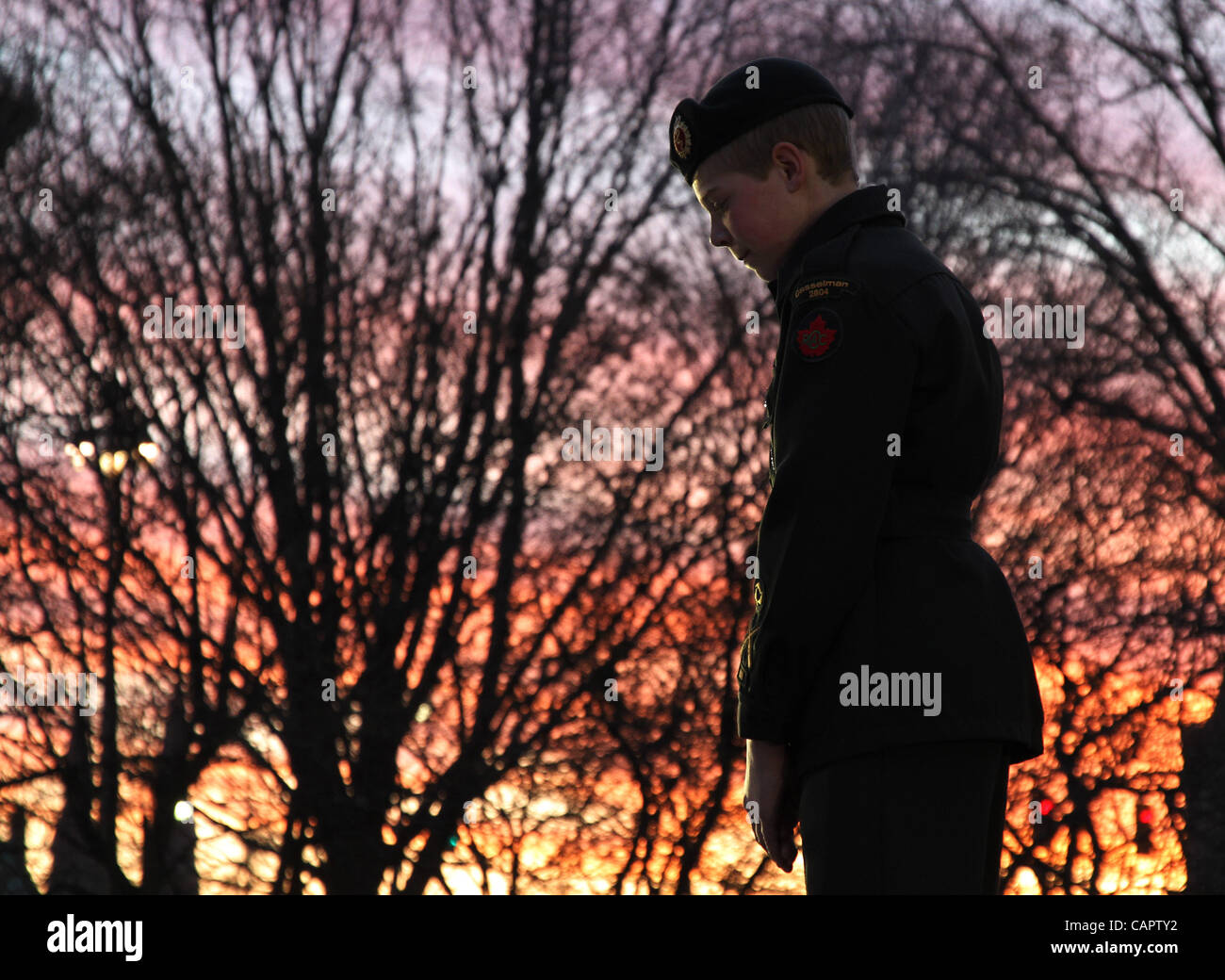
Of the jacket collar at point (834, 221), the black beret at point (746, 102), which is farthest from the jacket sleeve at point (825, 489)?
the black beret at point (746, 102)

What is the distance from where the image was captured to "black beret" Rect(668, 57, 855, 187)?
4.54 feet

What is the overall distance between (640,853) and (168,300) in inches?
111

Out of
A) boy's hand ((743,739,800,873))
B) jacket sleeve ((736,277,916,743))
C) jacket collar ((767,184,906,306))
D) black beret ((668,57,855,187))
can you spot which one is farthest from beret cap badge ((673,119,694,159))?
boy's hand ((743,739,800,873))

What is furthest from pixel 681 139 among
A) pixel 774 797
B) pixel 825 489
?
pixel 774 797

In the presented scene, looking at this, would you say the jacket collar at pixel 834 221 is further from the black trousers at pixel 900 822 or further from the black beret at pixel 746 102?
the black trousers at pixel 900 822

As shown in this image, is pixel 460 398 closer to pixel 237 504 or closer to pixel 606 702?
pixel 237 504

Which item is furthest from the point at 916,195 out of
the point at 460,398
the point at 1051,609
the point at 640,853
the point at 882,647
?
the point at 882,647

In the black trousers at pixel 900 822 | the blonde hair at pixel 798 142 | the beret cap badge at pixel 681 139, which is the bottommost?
the black trousers at pixel 900 822

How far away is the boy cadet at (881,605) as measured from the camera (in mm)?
1217

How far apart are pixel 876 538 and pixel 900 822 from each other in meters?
0.30

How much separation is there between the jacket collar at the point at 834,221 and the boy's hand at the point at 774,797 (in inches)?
21.2

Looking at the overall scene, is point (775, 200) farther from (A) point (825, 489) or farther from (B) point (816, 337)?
(A) point (825, 489)

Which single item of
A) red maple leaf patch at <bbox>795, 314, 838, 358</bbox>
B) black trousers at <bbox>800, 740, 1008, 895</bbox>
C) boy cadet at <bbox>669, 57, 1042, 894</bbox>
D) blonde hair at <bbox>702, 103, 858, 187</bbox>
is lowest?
black trousers at <bbox>800, 740, 1008, 895</bbox>

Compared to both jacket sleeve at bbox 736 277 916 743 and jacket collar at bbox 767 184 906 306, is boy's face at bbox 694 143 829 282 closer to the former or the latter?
jacket collar at bbox 767 184 906 306
